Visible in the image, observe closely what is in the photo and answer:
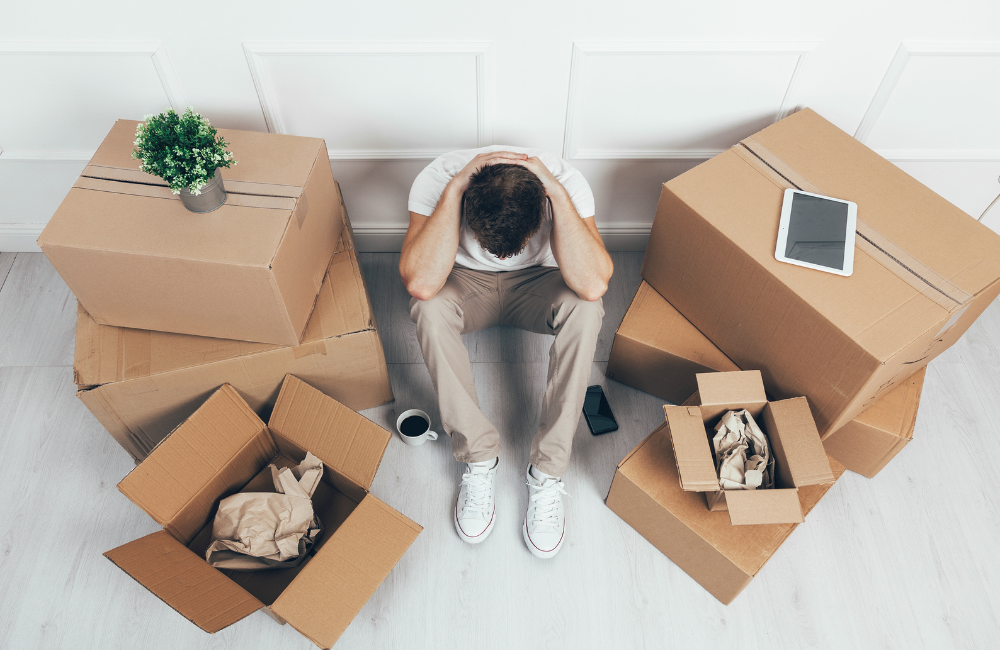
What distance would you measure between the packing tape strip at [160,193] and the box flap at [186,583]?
71cm

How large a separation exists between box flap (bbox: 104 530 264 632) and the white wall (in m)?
1.10

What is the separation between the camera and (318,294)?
1425mm

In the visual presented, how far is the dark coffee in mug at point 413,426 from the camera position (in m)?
1.56

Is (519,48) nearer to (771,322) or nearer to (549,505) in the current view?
(771,322)

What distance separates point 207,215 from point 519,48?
0.84 metres

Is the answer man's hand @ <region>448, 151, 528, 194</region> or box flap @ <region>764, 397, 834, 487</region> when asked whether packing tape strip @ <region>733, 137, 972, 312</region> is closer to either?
box flap @ <region>764, 397, 834, 487</region>

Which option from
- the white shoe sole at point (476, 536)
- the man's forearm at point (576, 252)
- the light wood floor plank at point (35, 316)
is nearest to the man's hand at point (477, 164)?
the man's forearm at point (576, 252)

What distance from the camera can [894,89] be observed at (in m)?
1.54

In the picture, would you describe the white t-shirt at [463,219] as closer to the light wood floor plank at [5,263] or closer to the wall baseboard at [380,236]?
the wall baseboard at [380,236]

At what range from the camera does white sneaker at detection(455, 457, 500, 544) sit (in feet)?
4.62

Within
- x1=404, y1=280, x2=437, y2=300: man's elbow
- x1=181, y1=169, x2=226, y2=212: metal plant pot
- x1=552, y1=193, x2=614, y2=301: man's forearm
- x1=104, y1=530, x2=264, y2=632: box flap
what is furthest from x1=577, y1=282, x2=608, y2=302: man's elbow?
x1=104, y1=530, x2=264, y2=632: box flap

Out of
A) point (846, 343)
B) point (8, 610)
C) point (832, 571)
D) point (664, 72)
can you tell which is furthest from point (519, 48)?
point (8, 610)

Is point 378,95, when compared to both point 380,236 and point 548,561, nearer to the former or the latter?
point 380,236

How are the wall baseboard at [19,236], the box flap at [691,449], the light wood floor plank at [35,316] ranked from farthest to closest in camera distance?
1. the wall baseboard at [19,236]
2. the light wood floor plank at [35,316]
3. the box flap at [691,449]
